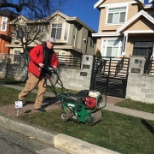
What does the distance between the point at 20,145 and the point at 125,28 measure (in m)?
16.7

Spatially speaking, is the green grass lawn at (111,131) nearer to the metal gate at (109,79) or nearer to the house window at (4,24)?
the metal gate at (109,79)

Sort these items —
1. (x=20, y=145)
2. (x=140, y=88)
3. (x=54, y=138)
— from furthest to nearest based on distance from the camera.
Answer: (x=140, y=88), (x=54, y=138), (x=20, y=145)

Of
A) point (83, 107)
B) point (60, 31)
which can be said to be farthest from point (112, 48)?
point (83, 107)

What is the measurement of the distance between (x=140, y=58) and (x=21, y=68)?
355 inches

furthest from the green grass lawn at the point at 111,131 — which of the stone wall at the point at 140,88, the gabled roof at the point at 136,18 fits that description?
the gabled roof at the point at 136,18

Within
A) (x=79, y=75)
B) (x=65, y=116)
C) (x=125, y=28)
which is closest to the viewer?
(x=65, y=116)

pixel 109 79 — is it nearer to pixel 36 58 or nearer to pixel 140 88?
pixel 140 88

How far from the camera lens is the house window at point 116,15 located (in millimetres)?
21891

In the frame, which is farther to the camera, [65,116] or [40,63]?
[40,63]

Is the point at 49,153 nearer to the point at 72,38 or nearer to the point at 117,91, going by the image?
the point at 117,91

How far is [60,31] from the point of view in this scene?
103 ft

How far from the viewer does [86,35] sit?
3359cm

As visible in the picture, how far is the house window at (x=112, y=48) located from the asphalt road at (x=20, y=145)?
54.8ft

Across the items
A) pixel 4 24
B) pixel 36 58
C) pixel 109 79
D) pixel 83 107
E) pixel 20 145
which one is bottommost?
pixel 20 145
